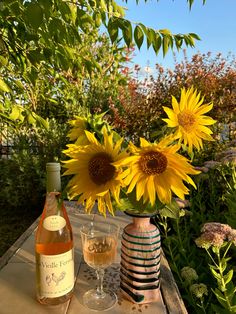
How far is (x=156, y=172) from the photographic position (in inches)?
27.6

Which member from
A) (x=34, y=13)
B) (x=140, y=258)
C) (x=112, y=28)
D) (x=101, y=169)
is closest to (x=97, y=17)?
(x=112, y=28)

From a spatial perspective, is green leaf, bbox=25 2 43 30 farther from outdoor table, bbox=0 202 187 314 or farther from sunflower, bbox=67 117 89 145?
outdoor table, bbox=0 202 187 314

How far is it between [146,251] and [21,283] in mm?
561

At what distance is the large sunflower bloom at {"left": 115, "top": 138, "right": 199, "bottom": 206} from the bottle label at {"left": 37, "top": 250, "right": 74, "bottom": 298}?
0.38 meters

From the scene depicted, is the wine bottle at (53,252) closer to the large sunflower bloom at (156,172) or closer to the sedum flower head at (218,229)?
the large sunflower bloom at (156,172)

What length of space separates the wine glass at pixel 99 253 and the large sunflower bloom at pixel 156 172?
1.08 ft

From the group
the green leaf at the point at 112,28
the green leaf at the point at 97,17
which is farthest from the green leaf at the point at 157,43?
the green leaf at the point at 97,17

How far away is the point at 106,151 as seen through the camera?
0.71 m

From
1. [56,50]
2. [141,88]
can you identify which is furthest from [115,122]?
[56,50]

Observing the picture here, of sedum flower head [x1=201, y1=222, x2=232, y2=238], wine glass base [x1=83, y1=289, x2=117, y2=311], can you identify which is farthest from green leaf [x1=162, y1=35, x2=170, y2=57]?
wine glass base [x1=83, y1=289, x2=117, y2=311]

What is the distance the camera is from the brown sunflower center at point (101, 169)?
0.71 meters

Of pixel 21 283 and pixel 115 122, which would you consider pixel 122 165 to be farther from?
pixel 115 122

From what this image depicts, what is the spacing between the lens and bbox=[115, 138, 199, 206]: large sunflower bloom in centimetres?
67

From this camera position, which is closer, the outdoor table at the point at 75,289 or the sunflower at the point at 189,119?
the sunflower at the point at 189,119
